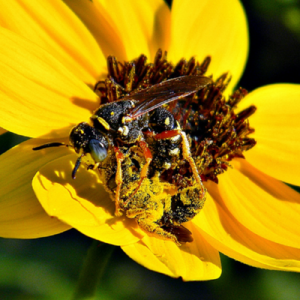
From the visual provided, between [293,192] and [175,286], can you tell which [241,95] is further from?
[175,286]

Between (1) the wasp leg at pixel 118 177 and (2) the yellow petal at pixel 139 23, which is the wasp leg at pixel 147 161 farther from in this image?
(2) the yellow petal at pixel 139 23

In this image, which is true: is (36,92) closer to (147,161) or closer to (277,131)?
(147,161)

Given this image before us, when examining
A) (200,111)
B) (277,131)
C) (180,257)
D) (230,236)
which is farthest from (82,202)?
(277,131)

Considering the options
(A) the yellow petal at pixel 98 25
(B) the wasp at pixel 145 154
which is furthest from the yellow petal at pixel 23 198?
(A) the yellow petal at pixel 98 25

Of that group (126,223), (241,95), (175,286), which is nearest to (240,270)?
(175,286)

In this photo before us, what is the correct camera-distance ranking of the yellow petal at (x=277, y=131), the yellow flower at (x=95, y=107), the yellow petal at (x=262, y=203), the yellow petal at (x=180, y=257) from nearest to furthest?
the yellow petal at (x=180, y=257), the yellow flower at (x=95, y=107), the yellow petal at (x=262, y=203), the yellow petal at (x=277, y=131)
